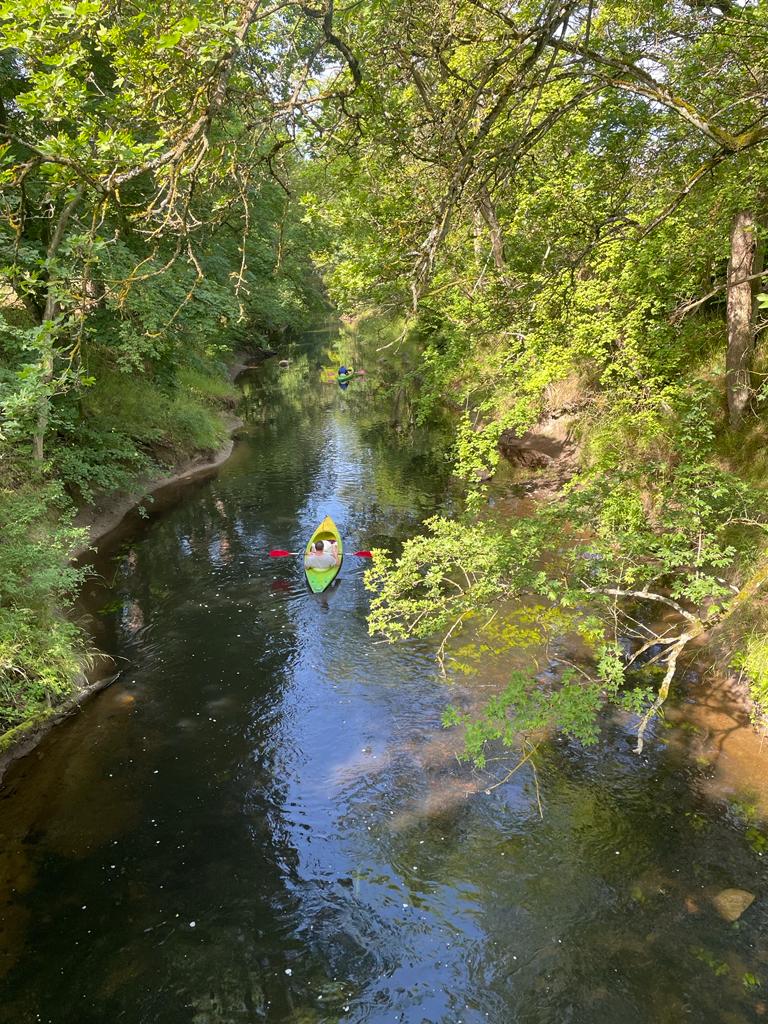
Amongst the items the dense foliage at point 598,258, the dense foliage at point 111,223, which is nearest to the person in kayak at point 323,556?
the dense foliage at point 598,258

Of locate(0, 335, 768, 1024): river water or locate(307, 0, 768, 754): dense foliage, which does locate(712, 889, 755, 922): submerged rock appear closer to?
locate(0, 335, 768, 1024): river water

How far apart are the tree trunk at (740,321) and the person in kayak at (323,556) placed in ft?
23.4

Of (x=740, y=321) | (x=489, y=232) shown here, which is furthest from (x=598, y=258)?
(x=740, y=321)

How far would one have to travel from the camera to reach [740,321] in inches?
342

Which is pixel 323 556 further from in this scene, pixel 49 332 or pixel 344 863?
pixel 49 332

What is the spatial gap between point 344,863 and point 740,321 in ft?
28.5

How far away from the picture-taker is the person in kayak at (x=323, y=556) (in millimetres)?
11742

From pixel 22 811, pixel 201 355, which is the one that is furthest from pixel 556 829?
pixel 201 355

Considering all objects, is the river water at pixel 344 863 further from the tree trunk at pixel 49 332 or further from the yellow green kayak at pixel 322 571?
the tree trunk at pixel 49 332

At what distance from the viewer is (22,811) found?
22.0 ft

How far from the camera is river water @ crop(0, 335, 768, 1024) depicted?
5.01m

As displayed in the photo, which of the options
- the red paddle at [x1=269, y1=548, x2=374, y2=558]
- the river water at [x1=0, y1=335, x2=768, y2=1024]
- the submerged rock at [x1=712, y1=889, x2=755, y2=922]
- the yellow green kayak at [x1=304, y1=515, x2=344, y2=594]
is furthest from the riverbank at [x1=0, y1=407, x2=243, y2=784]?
the submerged rock at [x1=712, y1=889, x2=755, y2=922]

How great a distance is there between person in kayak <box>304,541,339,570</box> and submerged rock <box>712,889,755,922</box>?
7806 millimetres

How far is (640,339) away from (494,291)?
324 centimetres
